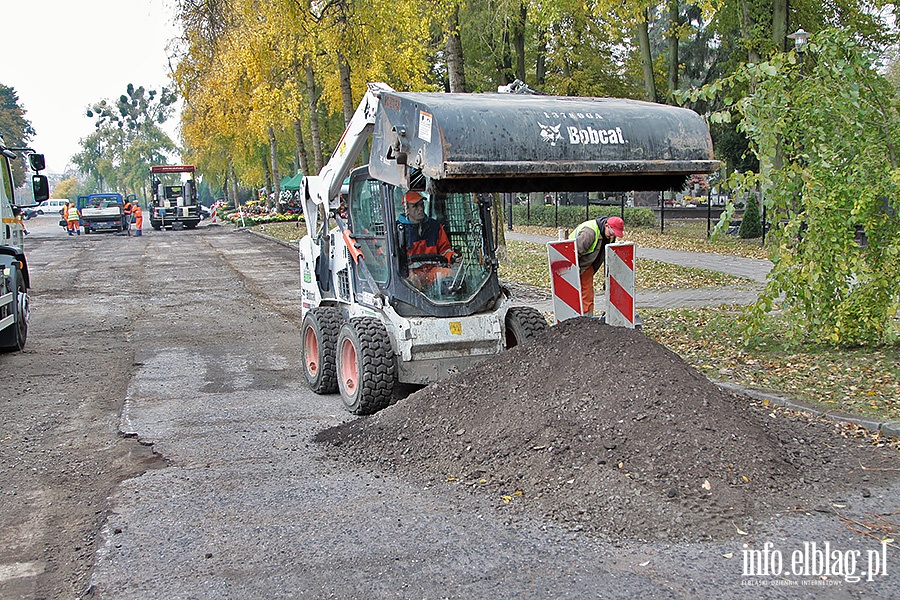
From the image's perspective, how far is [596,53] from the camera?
32000 millimetres

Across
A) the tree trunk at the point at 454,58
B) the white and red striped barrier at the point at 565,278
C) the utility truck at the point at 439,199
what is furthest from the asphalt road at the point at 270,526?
the tree trunk at the point at 454,58

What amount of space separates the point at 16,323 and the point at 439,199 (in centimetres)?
641

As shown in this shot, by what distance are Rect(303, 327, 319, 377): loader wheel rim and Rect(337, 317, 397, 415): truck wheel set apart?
1.26 m

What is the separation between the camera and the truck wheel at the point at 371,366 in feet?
24.9

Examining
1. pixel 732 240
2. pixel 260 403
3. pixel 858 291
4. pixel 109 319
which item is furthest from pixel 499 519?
pixel 732 240

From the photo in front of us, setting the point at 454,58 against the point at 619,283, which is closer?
the point at 619,283

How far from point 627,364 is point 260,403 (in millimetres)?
3786

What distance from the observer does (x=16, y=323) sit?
11367 mm

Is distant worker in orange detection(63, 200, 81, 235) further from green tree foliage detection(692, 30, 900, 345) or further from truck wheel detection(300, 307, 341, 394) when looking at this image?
green tree foliage detection(692, 30, 900, 345)

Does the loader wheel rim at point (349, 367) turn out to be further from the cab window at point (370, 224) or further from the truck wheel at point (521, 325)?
the truck wheel at point (521, 325)

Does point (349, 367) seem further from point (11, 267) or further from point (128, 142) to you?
point (128, 142)

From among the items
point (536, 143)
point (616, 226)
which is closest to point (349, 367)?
point (536, 143)

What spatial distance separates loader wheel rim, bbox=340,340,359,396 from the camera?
26.6ft

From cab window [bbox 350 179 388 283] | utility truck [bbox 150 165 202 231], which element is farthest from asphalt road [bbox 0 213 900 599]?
utility truck [bbox 150 165 202 231]
